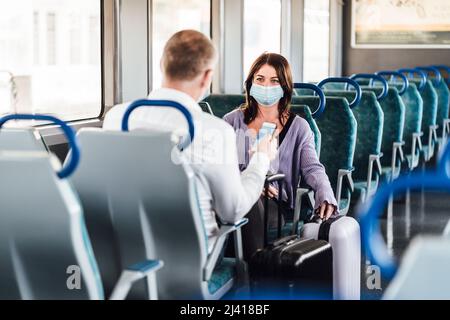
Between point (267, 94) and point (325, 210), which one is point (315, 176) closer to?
point (325, 210)

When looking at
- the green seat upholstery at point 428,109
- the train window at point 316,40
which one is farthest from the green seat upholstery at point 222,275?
the train window at point 316,40

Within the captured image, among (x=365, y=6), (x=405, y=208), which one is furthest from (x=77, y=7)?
(x=365, y=6)

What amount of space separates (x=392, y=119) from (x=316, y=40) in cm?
337

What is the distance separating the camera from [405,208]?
6.51m

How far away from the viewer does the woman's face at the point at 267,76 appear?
3699 millimetres

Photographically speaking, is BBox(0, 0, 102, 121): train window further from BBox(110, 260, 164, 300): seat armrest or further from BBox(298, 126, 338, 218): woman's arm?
BBox(110, 260, 164, 300): seat armrest

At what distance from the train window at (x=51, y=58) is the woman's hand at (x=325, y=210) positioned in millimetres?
1313

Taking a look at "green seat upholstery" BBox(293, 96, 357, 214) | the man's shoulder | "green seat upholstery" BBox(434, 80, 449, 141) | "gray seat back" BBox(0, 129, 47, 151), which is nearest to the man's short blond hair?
A: the man's shoulder

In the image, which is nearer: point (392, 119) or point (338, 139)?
point (338, 139)

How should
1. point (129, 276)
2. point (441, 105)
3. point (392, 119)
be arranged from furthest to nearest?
point (441, 105) < point (392, 119) < point (129, 276)

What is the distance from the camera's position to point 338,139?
4.66 metres

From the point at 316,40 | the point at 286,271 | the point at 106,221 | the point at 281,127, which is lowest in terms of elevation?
the point at 286,271

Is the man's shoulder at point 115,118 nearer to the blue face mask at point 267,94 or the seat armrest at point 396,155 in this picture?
the blue face mask at point 267,94

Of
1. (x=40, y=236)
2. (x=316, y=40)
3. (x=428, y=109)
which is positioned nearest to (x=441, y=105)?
(x=428, y=109)
